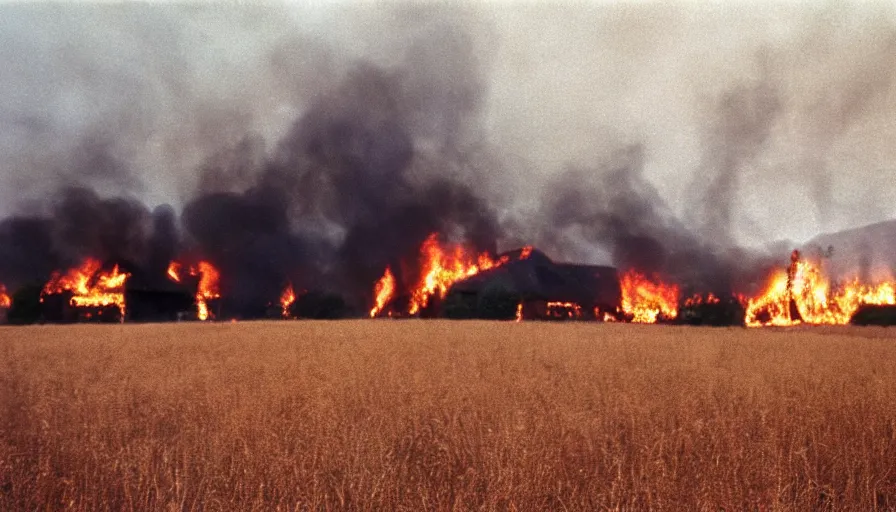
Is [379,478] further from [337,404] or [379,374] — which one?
[379,374]

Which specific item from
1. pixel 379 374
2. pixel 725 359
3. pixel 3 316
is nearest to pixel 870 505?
pixel 379 374

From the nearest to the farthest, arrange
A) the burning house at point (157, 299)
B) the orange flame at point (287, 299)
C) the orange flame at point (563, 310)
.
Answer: the orange flame at point (287, 299) → the burning house at point (157, 299) → the orange flame at point (563, 310)

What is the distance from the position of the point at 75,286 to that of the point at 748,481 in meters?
60.3

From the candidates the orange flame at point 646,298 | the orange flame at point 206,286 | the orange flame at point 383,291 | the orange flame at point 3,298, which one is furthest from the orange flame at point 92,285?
the orange flame at point 646,298

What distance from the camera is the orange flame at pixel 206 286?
61250 mm

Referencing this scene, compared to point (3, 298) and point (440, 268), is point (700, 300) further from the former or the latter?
point (3, 298)

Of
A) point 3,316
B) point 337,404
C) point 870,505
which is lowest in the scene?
point 870,505

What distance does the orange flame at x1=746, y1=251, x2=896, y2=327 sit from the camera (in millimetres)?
54438

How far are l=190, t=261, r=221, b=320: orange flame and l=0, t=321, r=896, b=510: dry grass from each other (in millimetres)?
49136

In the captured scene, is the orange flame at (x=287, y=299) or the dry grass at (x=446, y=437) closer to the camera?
the dry grass at (x=446, y=437)

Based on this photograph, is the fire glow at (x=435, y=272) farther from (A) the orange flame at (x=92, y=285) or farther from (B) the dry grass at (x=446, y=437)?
(B) the dry grass at (x=446, y=437)

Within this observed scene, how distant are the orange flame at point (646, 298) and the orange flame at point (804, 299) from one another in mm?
7411

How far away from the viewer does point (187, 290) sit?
202 ft

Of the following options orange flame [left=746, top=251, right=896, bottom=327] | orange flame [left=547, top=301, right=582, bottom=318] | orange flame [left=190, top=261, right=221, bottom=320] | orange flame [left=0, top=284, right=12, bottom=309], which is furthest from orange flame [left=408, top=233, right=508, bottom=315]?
orange flame [left=0, top=284, right=12, bottom=309]
